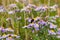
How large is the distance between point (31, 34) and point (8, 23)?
32 centimetres

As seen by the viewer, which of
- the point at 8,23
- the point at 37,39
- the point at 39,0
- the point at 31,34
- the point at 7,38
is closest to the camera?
the point at 7,38

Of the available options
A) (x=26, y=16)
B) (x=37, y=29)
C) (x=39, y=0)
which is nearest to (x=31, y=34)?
(x=37, y=29)

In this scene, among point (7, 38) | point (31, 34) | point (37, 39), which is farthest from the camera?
point (31, 34)

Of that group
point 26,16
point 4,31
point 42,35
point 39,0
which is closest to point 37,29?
point 42,35

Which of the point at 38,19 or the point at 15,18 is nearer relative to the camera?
the point at 38,19

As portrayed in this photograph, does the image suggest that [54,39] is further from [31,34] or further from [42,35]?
[31,34]

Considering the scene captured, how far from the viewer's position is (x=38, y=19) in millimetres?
2291

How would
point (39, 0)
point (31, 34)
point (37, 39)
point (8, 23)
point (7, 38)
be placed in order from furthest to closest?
point (39, 0) → point (8, 23) → point (31, 34) → point (37, 39) → point (7, 38)

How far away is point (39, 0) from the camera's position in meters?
4.24

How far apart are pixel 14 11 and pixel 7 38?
25.7 inches

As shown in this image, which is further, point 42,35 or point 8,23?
point 8,23

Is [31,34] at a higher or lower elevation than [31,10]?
lower

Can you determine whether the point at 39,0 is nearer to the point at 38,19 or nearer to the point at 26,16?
the point at 26,16

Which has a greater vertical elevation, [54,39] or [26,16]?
[26,16]
